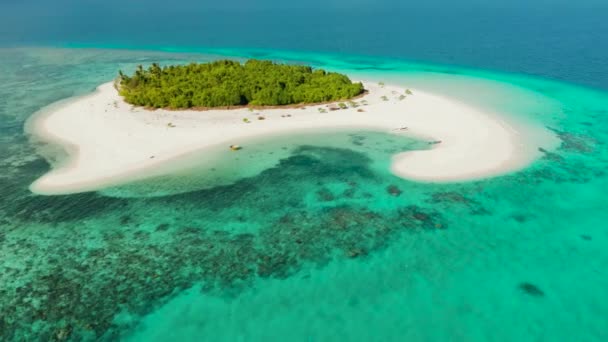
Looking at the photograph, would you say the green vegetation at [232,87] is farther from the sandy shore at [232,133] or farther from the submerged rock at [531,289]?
the submerged rock at [531,289]

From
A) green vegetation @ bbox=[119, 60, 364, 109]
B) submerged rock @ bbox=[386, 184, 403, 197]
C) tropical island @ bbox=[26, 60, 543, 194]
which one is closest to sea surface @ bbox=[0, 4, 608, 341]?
submerged rock @ bbox=[386, 184, 403, 197]

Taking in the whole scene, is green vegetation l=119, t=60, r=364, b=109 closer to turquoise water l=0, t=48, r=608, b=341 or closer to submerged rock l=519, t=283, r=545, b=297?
turquoise water l=0, t=48, r=608, b=341

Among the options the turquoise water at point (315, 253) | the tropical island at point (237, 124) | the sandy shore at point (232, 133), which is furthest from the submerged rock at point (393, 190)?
the sandy shore at point (232, 133)

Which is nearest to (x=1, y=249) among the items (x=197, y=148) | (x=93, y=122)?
(x=197, y=148)

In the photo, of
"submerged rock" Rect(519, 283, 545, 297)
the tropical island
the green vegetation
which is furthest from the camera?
the green vegetation

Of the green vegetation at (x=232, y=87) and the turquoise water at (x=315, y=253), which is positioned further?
the green vegetation at (x=232, y=87)

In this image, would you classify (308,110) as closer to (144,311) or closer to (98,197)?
(98,197)

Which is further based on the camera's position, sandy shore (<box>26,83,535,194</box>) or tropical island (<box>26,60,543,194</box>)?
tropical island (<box>26,60,543,194</box>)
